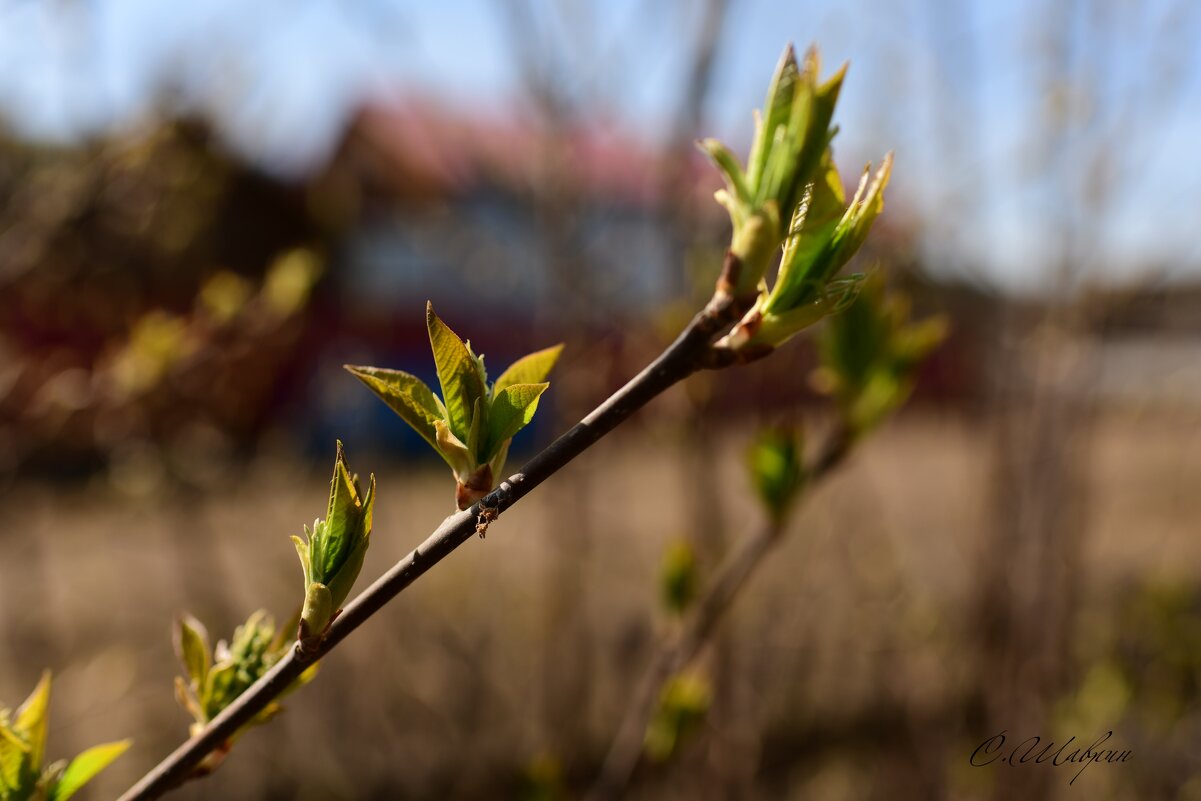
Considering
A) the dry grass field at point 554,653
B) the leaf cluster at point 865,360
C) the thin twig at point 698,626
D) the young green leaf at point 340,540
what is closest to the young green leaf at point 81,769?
the young green leaf at point 340,540

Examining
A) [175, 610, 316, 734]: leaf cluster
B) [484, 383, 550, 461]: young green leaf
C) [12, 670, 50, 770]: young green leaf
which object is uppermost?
[12, 670, 50, 770]: young green leaf

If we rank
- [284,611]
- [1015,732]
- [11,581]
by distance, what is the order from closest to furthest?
[1015,732] → [284,611] → [11,581]

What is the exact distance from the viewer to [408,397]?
0.40m

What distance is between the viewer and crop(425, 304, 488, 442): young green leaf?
0.39 metres

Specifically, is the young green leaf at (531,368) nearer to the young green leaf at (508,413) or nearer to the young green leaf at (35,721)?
the young green leaf at (508,413)

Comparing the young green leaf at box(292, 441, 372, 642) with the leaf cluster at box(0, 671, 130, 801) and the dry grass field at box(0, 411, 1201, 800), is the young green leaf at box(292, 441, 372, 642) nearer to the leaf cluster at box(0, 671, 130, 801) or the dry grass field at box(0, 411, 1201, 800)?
the leaf cluster at box(0, 671, 130, 801)

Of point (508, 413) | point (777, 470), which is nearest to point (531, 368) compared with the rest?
point (508, 413)

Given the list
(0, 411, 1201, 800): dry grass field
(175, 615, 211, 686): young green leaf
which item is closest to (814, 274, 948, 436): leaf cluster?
(175, 615, 211, 686): young green leaf

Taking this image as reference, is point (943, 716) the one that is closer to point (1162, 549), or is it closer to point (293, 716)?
point (293, 716)

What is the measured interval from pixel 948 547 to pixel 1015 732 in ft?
7.15

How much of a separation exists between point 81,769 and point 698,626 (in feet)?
1.59

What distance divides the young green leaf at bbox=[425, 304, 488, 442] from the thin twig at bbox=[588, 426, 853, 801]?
1.33ft

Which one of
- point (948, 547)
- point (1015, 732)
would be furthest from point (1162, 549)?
point (1015, 732)

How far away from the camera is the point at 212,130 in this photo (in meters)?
2.20
